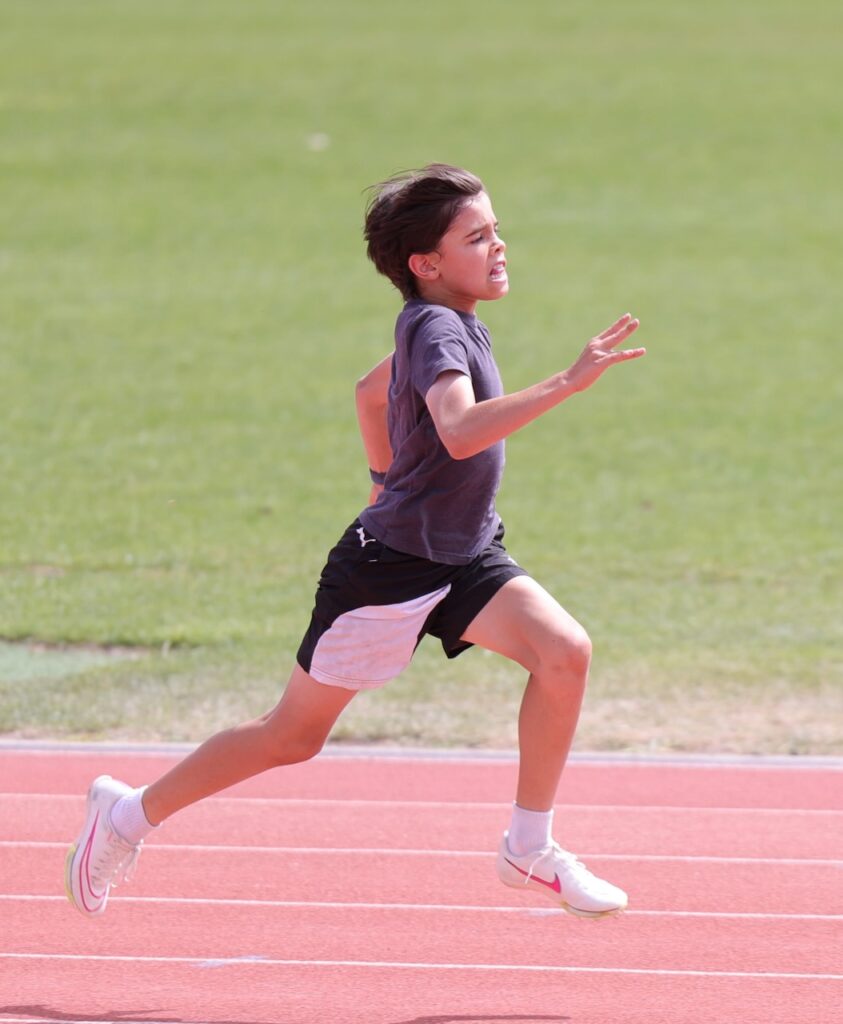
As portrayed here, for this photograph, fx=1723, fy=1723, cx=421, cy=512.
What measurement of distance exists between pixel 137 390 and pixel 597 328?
5.27 metres

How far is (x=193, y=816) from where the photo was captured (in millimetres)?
5766

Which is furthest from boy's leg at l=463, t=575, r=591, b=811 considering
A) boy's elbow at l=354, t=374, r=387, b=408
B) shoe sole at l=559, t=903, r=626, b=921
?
boy's elbow at l=354, t=374, r=387, b=408

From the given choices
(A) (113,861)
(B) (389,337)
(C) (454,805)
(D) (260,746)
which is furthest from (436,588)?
(B) (389,337)

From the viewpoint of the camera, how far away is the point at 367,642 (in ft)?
13.8

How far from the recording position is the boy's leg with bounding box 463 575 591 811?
13.5 ft

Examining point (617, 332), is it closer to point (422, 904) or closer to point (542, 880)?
point (542, 880)

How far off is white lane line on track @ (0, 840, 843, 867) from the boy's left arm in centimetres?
138

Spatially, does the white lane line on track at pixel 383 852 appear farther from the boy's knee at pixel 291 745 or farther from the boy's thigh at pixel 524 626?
the boy's thigh at pixel 524 626

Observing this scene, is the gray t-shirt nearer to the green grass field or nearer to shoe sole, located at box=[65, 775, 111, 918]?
shoe sole, located at box=[65, 775, 111, 918]

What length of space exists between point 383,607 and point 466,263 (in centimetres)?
87

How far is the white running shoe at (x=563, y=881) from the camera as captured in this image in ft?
13.6

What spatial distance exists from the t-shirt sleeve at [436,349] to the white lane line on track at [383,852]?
1.90 meters

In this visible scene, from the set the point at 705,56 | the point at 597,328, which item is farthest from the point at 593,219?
the point at 705,56

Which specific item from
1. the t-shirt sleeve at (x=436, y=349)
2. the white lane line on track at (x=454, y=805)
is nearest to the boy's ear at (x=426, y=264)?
the t-shirt sleeve at (x=436, y=349)
